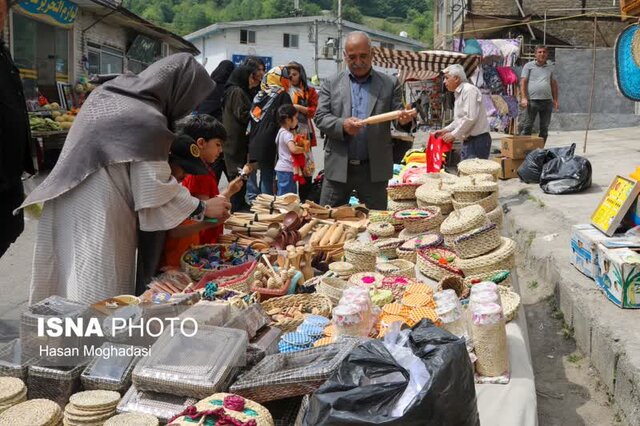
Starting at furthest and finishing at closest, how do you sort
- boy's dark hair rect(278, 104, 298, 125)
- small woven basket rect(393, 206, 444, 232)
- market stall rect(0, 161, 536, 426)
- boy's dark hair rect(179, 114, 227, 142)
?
1. boy's dark hair rect(278, 104, 298, 125)
2. small woven basket rect(393, 206, 444, 232)
3. boy's dark hair rect(179, 114, 227, 142)
4. market stall rect(0, 161, 536, 426)

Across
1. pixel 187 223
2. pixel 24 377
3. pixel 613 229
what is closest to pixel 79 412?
pixel 24 377

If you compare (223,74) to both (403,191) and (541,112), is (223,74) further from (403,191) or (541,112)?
(541,112)

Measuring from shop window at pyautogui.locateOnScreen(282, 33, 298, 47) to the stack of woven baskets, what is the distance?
161 ft

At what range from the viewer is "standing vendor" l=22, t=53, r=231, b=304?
9.02 feet

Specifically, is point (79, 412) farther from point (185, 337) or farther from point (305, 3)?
point (305, 3)

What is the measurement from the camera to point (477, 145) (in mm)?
7723

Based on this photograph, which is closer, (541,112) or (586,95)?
(541,112)

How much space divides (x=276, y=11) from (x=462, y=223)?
85183mm

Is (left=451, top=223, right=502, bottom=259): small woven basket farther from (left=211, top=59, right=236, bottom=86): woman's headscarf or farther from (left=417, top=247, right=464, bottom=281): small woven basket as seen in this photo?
(left=211, top=59, right=236, bottom=86): woman's headscarf

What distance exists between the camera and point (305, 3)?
82.8 meters

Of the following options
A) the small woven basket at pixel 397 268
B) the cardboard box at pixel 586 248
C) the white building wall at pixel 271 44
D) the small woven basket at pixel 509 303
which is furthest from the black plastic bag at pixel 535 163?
the white building wall at pixel 271 44

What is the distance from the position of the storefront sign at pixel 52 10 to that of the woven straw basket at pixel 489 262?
12933 mm

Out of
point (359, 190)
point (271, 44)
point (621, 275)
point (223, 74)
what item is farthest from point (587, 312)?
point (271, 44)

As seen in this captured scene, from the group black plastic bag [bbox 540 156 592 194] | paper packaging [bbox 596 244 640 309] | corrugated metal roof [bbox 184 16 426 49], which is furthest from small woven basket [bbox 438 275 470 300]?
corrugated metal roof [bbox 184 16 426 49]
